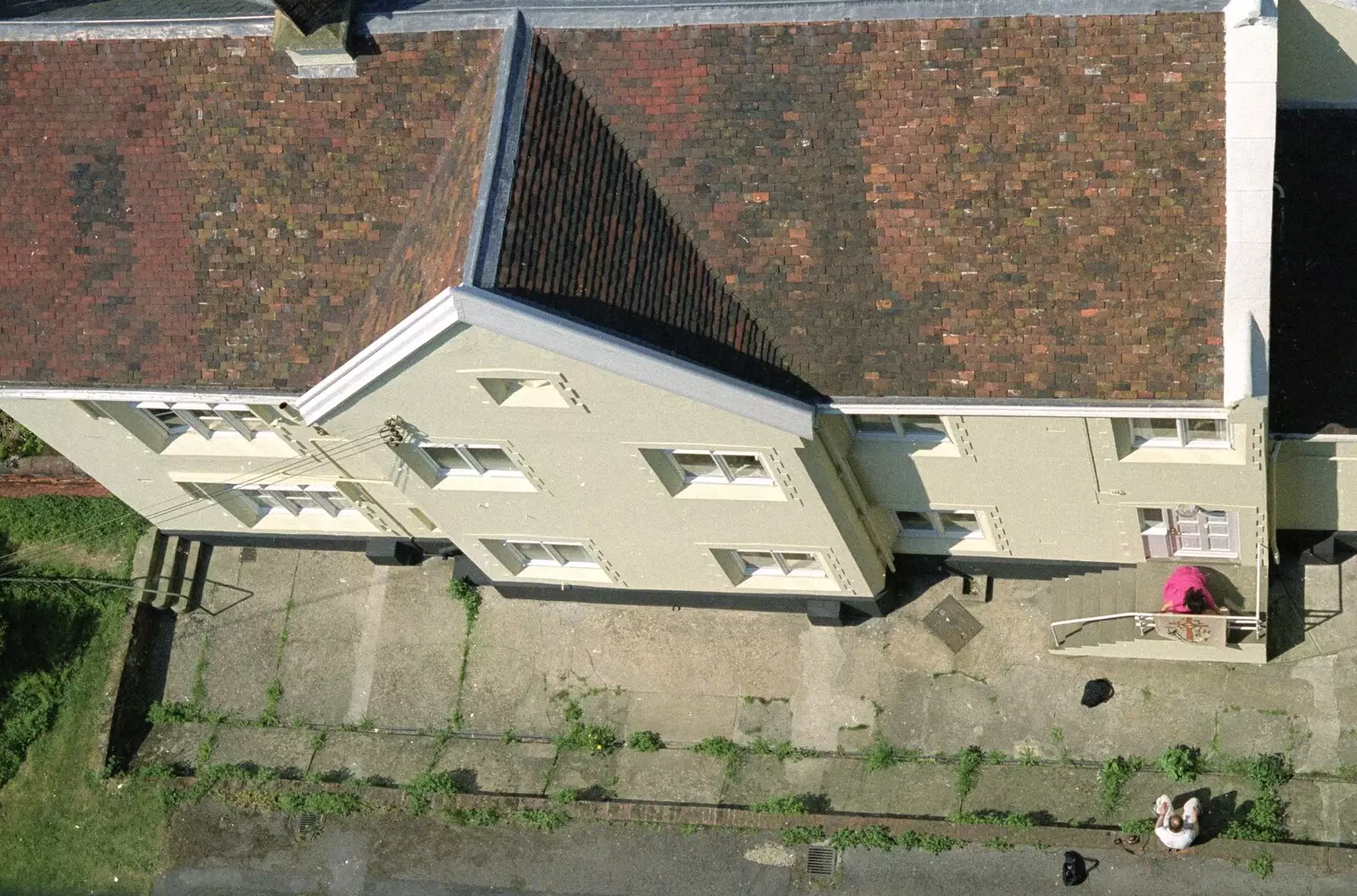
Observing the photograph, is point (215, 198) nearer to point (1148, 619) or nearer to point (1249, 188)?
point (1249, 188)

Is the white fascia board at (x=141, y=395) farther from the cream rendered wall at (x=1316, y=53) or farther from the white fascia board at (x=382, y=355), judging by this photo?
the cream rendered wall at (x=1316, y=53)

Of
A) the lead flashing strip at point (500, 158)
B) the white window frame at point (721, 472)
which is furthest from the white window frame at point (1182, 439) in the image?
the lead flashing strip at point (500, 158)

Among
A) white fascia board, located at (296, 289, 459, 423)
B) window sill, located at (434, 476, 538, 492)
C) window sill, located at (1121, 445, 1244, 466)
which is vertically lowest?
window sill, located at (434, 476, 538, 492)

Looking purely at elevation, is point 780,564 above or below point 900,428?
below

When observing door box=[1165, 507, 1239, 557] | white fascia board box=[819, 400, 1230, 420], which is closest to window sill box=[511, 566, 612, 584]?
white fascia board box=[819, 400, 1230, 420]

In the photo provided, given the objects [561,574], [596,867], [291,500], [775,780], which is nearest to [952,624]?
[775,780]

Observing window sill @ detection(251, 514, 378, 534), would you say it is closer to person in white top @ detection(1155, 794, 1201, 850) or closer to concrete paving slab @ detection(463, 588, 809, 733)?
concrete paving slab @ detection(463, 588, 809, 733)
